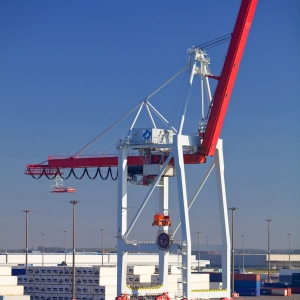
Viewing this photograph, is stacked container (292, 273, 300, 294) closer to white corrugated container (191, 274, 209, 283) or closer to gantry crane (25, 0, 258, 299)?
white corrugated container (191, 274, 209, 283)

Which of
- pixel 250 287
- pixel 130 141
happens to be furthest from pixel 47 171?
pixel 250 287

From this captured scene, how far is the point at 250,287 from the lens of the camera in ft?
358

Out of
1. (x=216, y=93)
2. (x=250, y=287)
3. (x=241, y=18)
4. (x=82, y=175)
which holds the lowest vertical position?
(x=250, y=287)

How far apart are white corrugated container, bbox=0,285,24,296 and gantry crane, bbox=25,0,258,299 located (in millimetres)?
16359

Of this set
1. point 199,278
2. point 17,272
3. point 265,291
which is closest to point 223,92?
point 199,278

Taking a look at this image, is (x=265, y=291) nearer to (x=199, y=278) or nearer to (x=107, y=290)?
(x=199, y=278)

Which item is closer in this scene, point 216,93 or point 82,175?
A: point 216,93

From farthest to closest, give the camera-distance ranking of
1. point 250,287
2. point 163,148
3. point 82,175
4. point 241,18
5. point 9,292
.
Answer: point 250,287, point 9,292, point 82,175, point 163,148, point 241,18

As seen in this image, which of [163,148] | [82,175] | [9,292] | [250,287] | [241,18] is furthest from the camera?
[250,287]

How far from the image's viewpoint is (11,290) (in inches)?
3123

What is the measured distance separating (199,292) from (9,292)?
22814 mm

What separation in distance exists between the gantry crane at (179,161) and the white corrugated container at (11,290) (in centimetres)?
1636

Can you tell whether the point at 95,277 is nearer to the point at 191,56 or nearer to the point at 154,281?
the point at 154,281

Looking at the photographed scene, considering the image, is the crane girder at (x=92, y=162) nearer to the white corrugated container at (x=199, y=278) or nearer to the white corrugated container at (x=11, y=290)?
the white corrugated container at (x=11, y=290)
